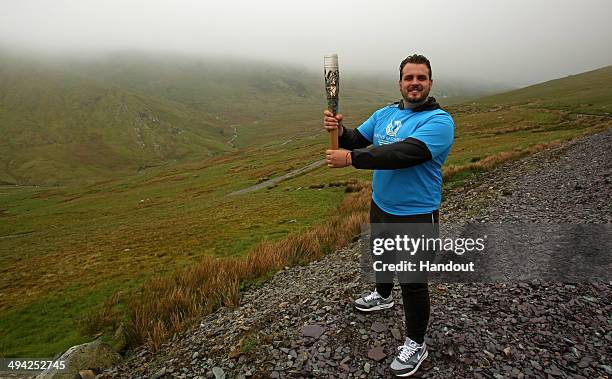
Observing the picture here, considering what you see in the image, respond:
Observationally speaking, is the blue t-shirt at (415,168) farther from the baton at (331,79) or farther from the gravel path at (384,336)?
the gravel path at (384,336)

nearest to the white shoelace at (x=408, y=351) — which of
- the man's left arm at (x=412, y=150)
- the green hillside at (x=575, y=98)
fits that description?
the man's left arm at (x=412, y=150)

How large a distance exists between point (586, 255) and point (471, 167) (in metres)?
16.5

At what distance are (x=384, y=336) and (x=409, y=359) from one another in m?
0.88

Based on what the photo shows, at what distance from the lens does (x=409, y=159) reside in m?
3.95

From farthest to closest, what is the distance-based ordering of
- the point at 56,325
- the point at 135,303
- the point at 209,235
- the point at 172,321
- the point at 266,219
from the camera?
the point at 266,219
the point at 209,235
the point at 56,325
the point at 135,303
the point at 172,321

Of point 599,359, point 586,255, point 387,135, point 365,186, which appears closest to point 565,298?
point 599,359

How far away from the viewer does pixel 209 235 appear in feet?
70.7

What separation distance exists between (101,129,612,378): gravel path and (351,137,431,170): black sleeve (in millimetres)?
3054

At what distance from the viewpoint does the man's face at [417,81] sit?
14.3 ft

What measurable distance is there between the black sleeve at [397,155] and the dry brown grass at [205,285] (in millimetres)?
6126

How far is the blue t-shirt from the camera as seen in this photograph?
13.5ft

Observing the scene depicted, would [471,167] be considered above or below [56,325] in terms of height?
above

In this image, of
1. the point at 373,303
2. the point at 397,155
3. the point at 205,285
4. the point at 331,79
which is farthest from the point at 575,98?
the point at 397,155

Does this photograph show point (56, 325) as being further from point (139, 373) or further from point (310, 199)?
point (310, 199)
